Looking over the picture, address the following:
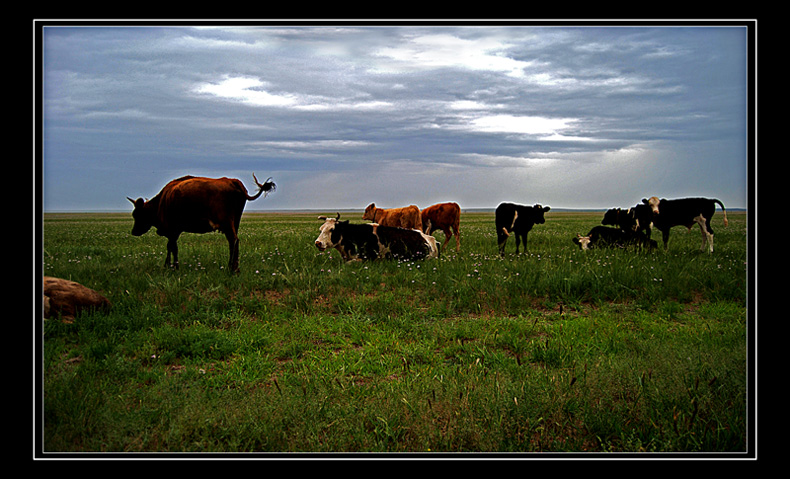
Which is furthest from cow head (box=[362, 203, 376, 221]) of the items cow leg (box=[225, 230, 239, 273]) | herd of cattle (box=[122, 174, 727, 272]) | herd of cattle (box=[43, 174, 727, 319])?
cow leg (box=[225, 230, 239, 273])

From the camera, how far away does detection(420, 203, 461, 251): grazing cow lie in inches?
663

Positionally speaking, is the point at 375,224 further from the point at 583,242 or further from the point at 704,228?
the point at 704,228

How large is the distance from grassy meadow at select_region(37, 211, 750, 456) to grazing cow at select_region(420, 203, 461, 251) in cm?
688

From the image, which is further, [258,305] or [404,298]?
[404,298]

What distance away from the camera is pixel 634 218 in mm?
15383

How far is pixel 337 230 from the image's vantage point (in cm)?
1111

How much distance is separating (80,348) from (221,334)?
5.18 feet

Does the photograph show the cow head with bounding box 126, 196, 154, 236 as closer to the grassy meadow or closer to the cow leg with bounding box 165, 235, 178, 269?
the grassy meadow

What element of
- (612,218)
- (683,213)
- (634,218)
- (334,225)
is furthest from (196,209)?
(612,218)

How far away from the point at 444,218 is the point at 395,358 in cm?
1205

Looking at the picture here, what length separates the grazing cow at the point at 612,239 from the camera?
14.3 meters
